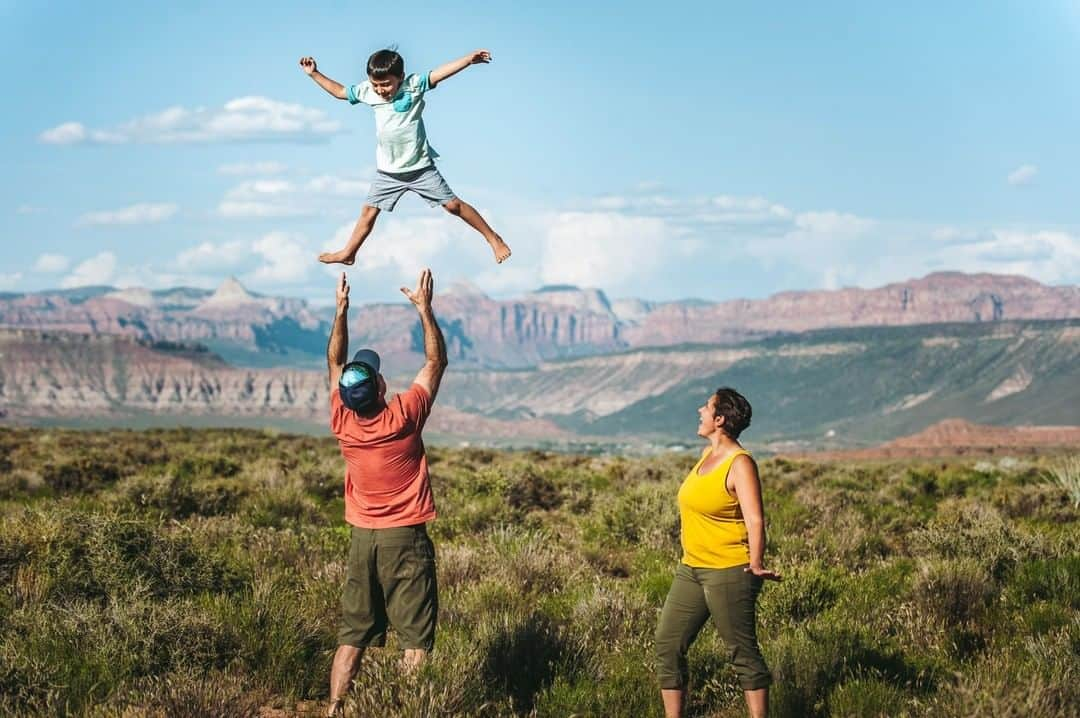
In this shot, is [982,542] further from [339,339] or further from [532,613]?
[339,339]

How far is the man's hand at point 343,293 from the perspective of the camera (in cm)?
681

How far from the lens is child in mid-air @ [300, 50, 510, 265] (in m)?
6.09

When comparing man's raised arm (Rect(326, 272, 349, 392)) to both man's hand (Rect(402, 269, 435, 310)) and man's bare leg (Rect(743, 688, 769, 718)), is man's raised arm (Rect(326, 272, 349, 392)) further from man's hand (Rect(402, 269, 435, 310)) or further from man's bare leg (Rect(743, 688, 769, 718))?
man's bare leg (Rect(743, 688, 769, 718))

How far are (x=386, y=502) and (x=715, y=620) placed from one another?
2.13 meters

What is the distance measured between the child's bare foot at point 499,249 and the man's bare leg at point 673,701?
2.87 metres

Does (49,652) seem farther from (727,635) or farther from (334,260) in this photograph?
(727,635)

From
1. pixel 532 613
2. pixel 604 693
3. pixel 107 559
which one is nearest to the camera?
pixel 604 693

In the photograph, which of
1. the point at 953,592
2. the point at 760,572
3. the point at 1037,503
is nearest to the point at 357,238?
the point at 760,572

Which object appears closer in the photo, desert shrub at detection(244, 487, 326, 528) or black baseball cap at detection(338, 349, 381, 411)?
black baseball cap at detection(338, 349, 381, 411)

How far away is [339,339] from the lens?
23.5ft

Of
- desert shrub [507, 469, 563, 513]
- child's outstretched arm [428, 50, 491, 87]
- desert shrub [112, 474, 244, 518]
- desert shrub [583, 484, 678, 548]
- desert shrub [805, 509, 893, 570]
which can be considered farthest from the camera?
desert shrub [507, 469, 563, 513]

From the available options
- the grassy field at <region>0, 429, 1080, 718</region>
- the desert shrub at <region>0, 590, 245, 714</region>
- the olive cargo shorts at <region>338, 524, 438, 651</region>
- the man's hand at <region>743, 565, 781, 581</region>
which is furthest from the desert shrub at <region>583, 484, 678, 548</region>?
the olive cargo shorts at <region>338, 524, 438, 651</region>

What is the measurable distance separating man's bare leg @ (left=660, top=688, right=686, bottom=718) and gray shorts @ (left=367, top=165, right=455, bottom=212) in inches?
130

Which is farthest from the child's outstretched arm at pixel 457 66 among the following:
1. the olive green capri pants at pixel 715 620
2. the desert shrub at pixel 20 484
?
the desert shrub at pixel 20 484
